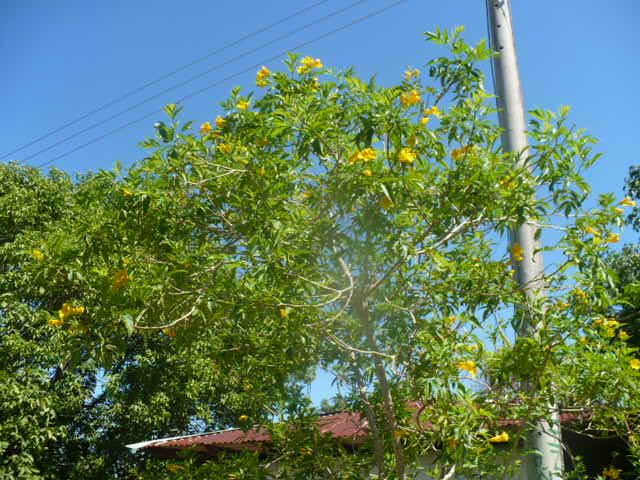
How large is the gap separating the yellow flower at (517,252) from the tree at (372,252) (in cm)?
10

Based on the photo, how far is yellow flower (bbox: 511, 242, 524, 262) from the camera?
2.87 meters

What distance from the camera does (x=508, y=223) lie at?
9.15 ft

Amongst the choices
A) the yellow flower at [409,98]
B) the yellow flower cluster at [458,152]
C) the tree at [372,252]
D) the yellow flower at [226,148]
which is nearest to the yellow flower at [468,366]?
the tree at [372,252]

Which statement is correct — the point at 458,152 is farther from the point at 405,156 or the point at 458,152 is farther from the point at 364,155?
the point at 364,155

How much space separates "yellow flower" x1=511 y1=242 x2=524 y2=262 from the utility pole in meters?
0.02

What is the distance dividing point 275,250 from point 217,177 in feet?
1.96

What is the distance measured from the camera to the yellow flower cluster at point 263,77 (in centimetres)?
313

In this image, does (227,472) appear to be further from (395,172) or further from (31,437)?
(31,437)

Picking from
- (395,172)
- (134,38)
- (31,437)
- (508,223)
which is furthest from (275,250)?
(31,437)

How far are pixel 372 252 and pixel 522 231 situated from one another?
31.3 inches

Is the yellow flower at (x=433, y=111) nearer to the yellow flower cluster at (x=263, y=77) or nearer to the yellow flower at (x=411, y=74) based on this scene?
the yellow flower at (x=411, y=74)

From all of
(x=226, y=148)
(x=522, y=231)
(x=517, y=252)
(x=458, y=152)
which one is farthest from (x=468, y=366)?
(x=226, y=148)

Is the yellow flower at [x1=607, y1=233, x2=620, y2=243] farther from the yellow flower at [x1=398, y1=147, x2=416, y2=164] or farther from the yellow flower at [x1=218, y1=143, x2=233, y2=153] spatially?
the yellow flower at [x1=218, y1=143, x2=233, y2=153]

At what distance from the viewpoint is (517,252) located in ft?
9.42
